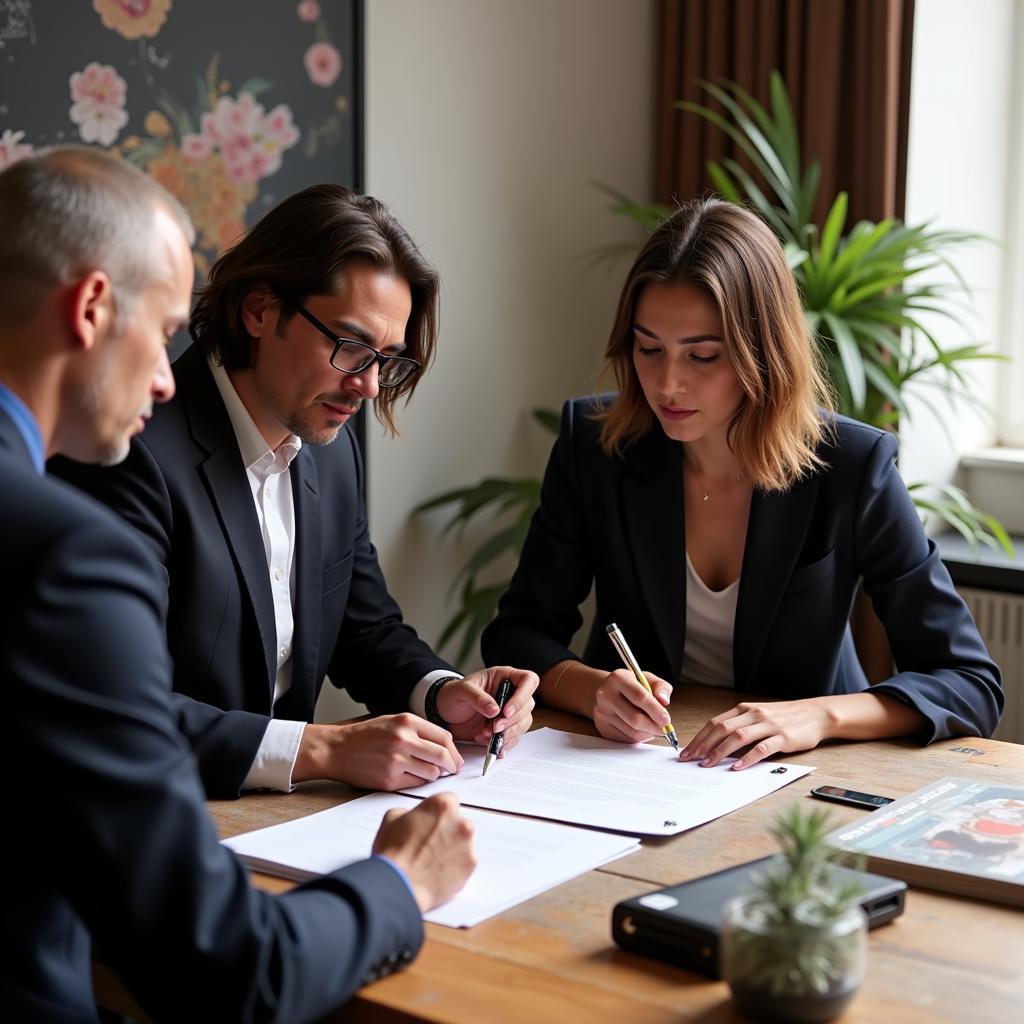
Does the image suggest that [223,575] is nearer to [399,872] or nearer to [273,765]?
[273,765]

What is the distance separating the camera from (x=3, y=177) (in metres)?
1.21

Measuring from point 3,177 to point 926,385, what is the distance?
115 inches

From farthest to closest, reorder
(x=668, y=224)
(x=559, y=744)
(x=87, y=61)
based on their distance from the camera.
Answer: (x=87, y=61) → (x=668, y=224) → (x=559, y=744)

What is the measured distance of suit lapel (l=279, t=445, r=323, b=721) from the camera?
85.3 inches

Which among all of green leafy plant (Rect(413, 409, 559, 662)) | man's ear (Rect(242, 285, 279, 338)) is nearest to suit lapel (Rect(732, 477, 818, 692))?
man's ear (Rect(242, 285, 279, 338))

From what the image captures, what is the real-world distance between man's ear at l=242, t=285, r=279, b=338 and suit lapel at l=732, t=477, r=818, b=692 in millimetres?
849

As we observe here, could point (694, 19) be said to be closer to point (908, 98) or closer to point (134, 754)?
point (908, 98)

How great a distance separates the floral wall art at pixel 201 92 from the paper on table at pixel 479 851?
171 cm

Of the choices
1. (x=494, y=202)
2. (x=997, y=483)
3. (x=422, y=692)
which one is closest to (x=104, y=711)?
(x=422, y=692)

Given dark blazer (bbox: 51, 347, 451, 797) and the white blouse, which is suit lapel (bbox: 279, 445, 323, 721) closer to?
dark blazer (bbox: 51, 347, 451, 797)

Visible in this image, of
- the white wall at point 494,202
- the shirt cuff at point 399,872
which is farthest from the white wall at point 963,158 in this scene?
the shirt cuff at point 399,872

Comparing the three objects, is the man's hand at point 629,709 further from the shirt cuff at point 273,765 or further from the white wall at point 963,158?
the white wall at point 963,158

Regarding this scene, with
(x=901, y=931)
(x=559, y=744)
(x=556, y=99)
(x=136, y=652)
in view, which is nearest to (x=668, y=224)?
(x=559, y=744)

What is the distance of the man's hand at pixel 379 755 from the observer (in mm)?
1751
